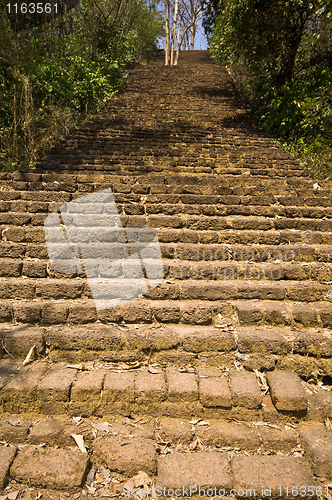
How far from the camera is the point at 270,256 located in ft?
9.84

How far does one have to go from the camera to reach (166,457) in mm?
1766

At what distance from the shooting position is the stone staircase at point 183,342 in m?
1.77

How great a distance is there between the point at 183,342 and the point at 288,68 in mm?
8966

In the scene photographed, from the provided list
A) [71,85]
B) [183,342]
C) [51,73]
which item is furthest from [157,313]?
[51,73]

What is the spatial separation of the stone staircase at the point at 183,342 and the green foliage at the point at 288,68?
3.82 meters

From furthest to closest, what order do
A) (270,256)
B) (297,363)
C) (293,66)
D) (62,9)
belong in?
(62,9), (293,66), (270,256), (297,363)

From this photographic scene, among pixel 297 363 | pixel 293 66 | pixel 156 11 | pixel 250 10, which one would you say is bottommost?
pixel 297 363

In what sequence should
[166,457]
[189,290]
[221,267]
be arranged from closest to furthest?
1. [166,457]
2. [189,290]
3. [221,267]

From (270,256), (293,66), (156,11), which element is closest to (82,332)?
(270,256)

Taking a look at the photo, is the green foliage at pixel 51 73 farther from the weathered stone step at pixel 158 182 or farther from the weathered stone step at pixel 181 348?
the weathered stone step at pixel 181 348

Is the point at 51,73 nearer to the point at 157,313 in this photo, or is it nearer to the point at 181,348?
the point at 157,313

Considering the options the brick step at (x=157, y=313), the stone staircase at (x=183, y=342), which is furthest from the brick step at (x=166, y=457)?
the brick step at (x=157, y=313)

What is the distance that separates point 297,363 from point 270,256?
1025 mm

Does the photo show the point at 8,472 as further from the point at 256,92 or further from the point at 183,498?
the point at 256,92
